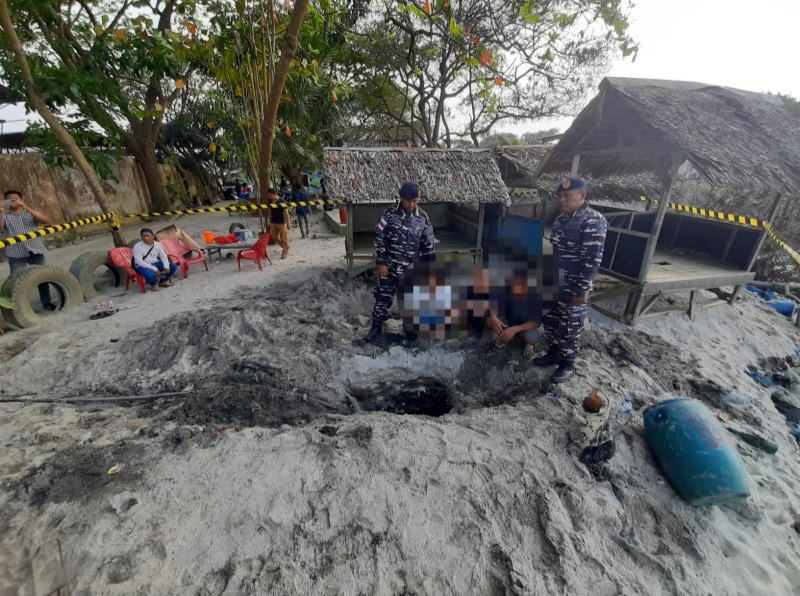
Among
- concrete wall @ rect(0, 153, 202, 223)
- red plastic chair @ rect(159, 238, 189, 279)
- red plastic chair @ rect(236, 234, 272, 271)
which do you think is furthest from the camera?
concrete wall @ rect(0, 153, 202, 223)

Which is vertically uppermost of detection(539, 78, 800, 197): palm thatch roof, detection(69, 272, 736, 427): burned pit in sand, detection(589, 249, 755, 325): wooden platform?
detection(539, 78, 800, 197): palm thatch roof

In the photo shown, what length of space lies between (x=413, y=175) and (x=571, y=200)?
379 cm

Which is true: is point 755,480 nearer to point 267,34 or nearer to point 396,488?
point 396,488

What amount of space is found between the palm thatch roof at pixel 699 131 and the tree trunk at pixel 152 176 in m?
13.8

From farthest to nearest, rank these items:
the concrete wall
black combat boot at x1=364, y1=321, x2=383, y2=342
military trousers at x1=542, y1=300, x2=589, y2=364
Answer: the concrete wall < black combat boot at x1=364, y1=321, x2=383, y2=342 < military trousers at x1=542, y1=300, x2=589, y2=364

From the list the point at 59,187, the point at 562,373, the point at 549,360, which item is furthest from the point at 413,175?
the point at 59,187

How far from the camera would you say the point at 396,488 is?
2.60 meters

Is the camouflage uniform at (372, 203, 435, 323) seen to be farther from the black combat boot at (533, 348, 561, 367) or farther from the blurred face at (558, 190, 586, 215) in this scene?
the black combat boot at (533, 348, 561, 367)

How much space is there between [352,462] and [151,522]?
132cm

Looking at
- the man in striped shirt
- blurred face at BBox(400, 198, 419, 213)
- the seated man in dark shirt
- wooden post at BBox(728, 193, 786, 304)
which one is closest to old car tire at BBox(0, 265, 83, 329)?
the man in striped shirt

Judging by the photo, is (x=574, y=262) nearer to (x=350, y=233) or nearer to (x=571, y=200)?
(x=571, y=200)

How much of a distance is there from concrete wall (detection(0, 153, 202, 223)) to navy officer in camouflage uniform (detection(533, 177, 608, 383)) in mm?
11097

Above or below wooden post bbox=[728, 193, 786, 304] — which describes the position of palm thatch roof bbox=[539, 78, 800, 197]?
above

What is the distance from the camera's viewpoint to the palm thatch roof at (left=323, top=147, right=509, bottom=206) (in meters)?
6.41
